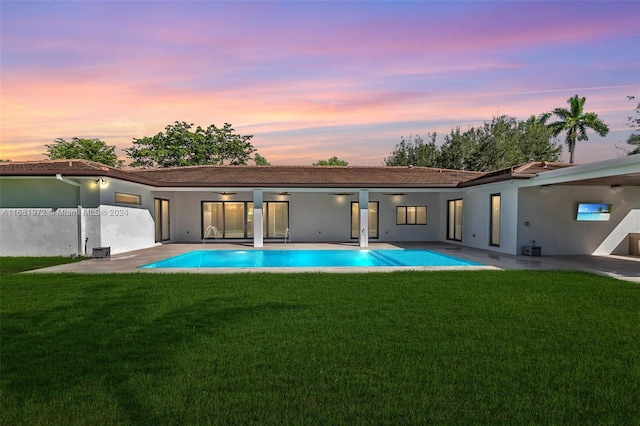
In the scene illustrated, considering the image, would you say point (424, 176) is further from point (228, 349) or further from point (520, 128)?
point (520, 128)

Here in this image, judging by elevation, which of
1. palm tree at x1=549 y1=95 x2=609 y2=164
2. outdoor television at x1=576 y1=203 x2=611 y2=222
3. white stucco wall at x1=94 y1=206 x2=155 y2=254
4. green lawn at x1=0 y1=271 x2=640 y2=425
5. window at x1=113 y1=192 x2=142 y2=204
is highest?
palm tree at x1=549 y1=95 x2=609 y2=164

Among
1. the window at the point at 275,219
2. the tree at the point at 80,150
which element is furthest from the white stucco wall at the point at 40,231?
the tree at the point at 80,150

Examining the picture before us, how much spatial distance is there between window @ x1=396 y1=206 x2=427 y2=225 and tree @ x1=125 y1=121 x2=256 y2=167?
2882 centimetres

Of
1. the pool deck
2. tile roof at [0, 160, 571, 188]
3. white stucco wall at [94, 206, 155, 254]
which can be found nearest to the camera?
the pool deck

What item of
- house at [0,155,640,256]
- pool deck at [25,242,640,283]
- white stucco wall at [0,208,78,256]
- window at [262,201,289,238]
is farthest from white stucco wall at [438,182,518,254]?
white stucco wall at [0,208,78,256]

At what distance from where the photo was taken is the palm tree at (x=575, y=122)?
4256 cm

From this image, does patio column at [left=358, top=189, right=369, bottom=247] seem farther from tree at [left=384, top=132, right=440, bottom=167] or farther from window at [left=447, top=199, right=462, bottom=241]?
tree at [left=384, top=132, right=440, bottom=167]

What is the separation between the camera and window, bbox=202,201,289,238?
2095 centimetres

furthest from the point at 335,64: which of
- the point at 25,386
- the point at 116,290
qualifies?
the point at 25,386

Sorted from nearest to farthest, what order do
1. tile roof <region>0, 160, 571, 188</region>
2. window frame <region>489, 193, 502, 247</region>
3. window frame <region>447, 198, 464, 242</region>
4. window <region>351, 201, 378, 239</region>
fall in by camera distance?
tile roof <region>0, 160, 571, 188</region> → window frame <region>489, 193, 502, 247</region> → window frame <region>447, 198, 464, 242</region> → window <region>351, 201, 378, 239</region>

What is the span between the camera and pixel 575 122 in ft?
141

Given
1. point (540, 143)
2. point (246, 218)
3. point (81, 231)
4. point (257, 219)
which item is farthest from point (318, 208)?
point (540, 143)

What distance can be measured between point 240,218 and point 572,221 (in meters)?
15.7

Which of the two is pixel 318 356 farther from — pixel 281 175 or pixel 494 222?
pixel 281 175
